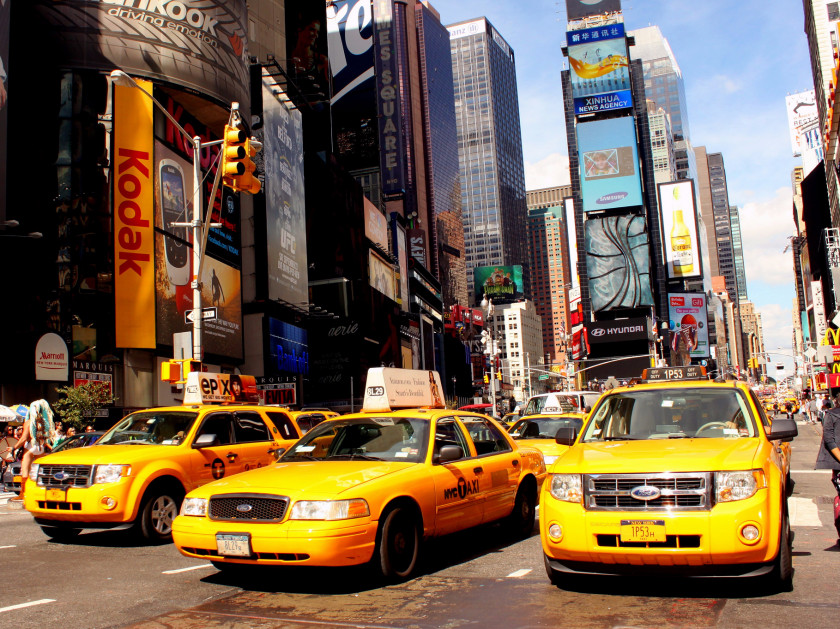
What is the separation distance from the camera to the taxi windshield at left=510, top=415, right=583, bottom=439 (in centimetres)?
1466

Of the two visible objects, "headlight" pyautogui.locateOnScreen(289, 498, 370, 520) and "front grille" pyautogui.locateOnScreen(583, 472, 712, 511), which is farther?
"headlight" pyautogui.locateOnScreen(289, 498, 370, 520)

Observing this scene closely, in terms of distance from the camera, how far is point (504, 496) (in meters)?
9.06

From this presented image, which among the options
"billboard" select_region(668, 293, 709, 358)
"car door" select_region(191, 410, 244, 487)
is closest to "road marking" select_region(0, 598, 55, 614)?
"car door" select_region(191, 410, 244, 487)

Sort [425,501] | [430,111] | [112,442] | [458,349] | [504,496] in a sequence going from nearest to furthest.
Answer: [425,501] < [504,496] < [112,442] < [458,349] < [430,111]

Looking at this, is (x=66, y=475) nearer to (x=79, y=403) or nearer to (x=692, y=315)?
(x=79, y=403)

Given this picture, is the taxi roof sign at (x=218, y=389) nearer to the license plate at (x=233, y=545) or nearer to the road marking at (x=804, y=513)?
the license plate at (x=233, y=545)

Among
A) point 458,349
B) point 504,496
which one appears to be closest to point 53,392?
point 504,496

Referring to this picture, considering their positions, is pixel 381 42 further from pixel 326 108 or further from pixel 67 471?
pixel 67 471

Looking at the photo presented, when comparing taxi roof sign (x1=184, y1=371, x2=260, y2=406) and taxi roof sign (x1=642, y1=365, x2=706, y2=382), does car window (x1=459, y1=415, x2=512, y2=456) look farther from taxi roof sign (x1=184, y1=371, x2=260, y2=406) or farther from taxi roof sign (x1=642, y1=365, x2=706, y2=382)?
taxi roof sign (x1=184, y1=371, x2=260, y2=406)

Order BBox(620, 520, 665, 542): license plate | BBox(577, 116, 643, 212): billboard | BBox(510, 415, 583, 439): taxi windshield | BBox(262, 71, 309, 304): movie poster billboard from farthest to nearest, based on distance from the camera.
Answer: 1. BBox(577, 116, 643, 212): billboard
2. BBox(262, 71, 309, 304): movie poster billboard
3. BBox(510, 415, 583, 439): taxi windshield
4. BBox(620, 520, 665, 542): license plate

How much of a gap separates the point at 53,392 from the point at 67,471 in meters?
24.9

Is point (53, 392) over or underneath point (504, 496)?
over

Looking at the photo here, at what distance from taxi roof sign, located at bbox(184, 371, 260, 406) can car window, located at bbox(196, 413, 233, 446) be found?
3.09ft

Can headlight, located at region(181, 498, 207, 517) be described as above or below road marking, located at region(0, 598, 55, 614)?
above
